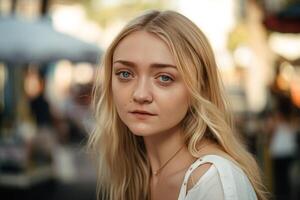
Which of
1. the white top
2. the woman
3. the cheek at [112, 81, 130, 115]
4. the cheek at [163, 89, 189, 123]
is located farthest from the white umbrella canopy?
the white top

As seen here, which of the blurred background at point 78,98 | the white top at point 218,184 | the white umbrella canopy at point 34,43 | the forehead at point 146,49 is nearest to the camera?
the white top at point 218,184

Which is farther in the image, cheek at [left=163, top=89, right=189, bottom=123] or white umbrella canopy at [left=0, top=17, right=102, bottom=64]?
white umbrella canopy at [left=0, top=17, right=102, bottom=64]

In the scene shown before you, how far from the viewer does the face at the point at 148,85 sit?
5.95 ft

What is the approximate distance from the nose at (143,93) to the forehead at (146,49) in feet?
0.23

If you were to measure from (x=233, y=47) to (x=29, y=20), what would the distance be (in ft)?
Answer: 62.6

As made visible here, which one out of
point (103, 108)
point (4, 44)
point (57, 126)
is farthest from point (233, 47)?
point (103, 108)

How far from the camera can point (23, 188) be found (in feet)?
29.1

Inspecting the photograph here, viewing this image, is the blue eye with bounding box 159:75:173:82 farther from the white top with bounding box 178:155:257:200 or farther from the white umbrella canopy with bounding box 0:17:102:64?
the white umbrella canopy with bounding box 0:17:102:64

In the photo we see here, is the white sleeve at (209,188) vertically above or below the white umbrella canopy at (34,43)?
above

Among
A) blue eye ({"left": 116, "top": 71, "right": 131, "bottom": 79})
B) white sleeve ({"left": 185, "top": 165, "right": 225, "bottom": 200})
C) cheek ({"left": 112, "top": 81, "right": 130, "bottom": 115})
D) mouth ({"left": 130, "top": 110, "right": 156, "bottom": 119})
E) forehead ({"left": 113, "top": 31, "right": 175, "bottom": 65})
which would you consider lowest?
white sleeve ({"left": 185, "top": 165, "right": 225, "bottom": 200})

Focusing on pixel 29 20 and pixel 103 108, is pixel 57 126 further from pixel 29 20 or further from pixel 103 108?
pixel 103 108

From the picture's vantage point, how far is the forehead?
180cm

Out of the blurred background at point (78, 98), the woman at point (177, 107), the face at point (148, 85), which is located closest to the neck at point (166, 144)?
the woman at point (177, 107)

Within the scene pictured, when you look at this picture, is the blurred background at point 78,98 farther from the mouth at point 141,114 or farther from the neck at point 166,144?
the mouth at point 141,114
